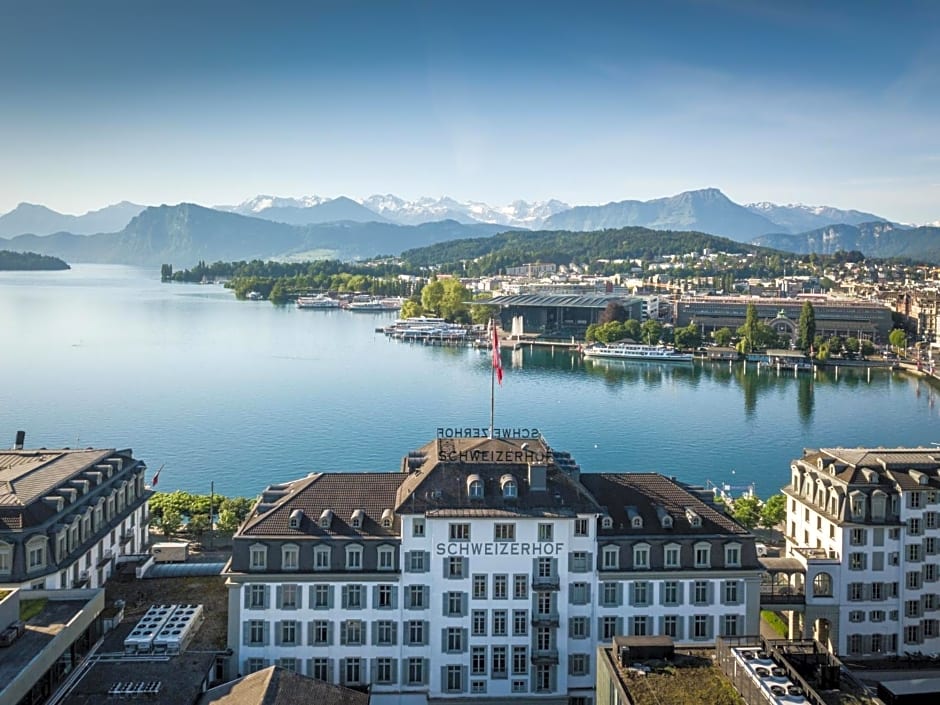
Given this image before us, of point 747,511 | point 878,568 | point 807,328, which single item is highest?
point 807,328

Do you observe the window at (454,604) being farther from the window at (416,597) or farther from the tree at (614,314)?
the tree at (614,314)

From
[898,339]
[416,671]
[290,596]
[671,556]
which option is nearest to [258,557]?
[290,596]

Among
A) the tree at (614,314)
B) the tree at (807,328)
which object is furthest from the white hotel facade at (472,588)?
the tree at (614,314)

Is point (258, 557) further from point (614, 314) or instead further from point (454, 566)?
point (614, 314)

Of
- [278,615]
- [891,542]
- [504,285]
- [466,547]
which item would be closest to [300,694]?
[278,615]

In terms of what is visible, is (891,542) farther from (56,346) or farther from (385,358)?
(56,346)

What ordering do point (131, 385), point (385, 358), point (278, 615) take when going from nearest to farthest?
point (278, 615)
point (131, 385)
point (385, 358)
